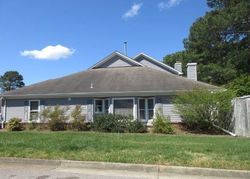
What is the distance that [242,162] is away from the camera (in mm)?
8914

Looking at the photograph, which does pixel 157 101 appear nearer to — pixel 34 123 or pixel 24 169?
pixel 34 123

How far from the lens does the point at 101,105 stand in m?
24.1

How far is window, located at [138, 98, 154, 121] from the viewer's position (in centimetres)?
2328

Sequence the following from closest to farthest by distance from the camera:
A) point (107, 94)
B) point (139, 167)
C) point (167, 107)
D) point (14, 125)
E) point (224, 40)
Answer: point (139, 167) < point (167, 107) < point (107, 94) < point (14, 125) < point (224, 40)

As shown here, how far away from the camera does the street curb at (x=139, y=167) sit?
803 centimetres

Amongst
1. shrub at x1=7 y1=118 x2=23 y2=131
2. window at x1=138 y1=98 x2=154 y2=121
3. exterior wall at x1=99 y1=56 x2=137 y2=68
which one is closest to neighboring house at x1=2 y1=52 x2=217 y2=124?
window at x1=138 y1=98 x2=154 y2=121

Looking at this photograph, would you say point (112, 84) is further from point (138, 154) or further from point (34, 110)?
point (138, 154)

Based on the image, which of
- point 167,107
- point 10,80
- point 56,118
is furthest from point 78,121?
point 10,80

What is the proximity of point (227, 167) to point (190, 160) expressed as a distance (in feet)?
3.51

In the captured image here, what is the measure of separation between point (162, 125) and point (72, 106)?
22.6ft

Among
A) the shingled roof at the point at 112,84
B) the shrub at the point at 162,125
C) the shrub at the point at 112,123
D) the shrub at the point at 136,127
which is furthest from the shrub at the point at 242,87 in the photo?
the shrub at the point at 112,123

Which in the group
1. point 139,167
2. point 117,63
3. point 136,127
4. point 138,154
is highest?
point 117,63

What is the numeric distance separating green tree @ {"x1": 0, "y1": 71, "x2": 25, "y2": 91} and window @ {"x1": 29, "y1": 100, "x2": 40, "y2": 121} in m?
73.0

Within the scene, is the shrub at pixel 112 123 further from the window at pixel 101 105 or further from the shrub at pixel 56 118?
the shrub at pixel 56 118
